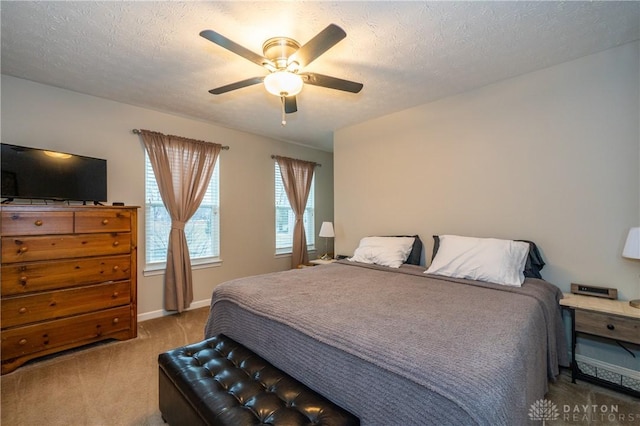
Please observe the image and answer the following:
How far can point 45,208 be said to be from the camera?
2.34 m

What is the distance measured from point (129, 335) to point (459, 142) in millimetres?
3933

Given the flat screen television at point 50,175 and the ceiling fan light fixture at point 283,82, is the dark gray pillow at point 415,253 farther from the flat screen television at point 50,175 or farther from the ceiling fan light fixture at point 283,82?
the flat screen television at point 50,175

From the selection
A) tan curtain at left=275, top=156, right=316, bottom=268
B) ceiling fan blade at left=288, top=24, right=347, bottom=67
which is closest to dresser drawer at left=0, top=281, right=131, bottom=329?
tan curtain at left=275, top=156, right=316, bottom=268

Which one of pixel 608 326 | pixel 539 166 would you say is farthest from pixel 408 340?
pixel 539 166

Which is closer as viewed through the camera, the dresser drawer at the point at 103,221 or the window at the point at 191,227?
the dresser drawer at the point at 103,221

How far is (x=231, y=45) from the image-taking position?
1615 millimetres

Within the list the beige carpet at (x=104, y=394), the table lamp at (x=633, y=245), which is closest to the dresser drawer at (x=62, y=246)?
the beige carpet at (x=104, y=394)

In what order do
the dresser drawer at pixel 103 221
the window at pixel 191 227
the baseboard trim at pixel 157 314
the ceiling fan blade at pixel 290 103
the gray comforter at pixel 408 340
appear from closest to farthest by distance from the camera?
the gray comforter at pixel 408 340, the ceiling fan blade at pixel 290 103, the dresser drawer at pixel 103 221, the baseboard trim at pixel 157 314, the window at pixel 191 227

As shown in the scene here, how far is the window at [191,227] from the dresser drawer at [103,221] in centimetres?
64

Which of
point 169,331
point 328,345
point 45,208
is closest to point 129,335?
point 169,331

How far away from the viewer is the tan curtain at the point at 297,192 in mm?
4762

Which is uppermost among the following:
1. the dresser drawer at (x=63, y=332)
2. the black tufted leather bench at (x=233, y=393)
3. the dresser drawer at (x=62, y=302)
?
the dresser drawer at (x=62, y=302)

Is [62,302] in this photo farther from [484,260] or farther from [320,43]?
[484,260]

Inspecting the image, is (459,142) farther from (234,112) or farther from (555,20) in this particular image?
(234,112)
